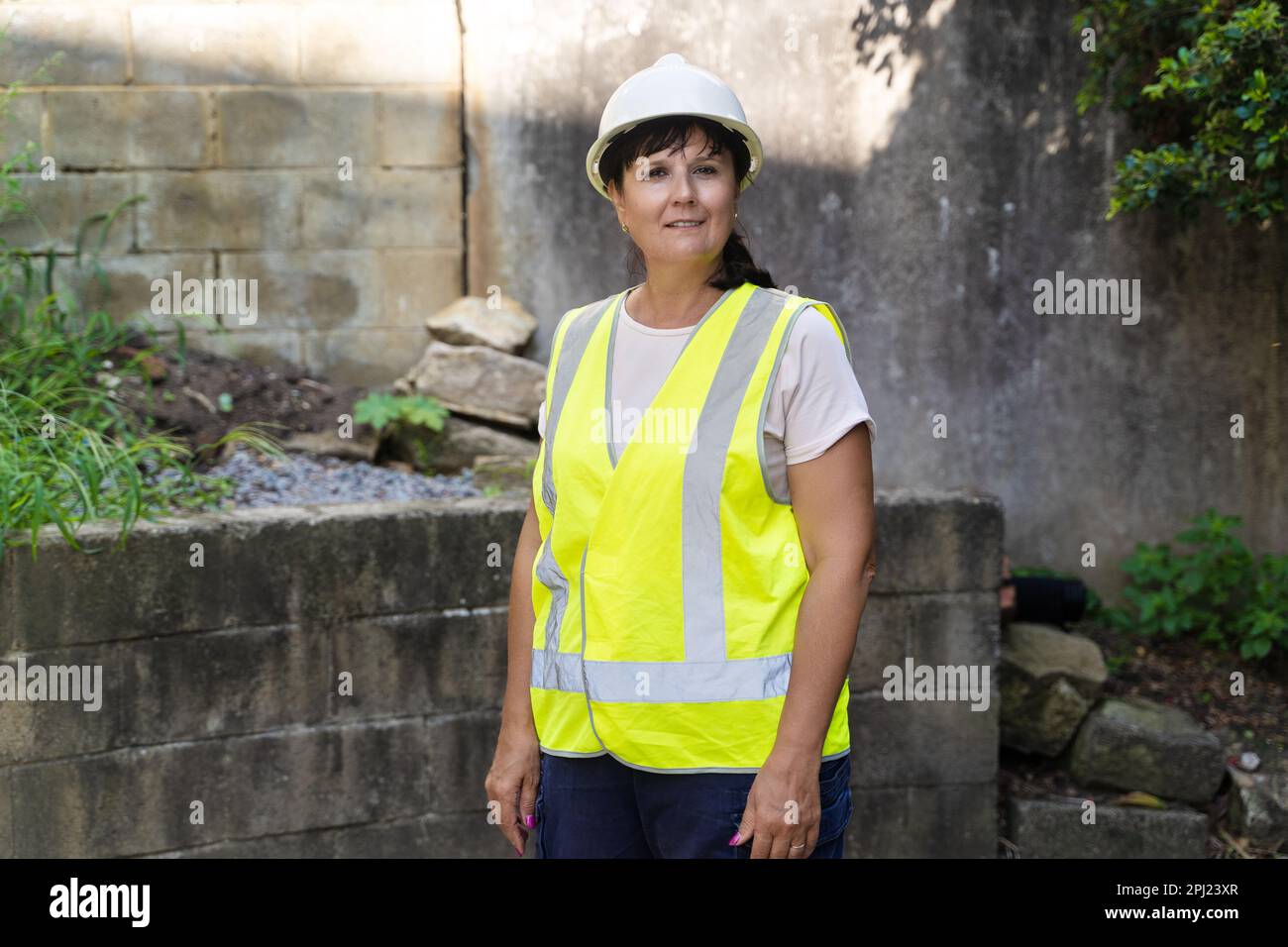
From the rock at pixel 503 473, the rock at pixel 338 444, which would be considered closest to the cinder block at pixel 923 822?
the rock at pixel 503 473

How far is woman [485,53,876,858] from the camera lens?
203 cm

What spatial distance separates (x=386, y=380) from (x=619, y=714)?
3.53 meters

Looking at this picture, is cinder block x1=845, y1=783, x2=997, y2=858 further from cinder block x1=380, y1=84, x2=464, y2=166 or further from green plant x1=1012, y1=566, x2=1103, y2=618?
cinder block x1=380, y1=84, x2=464, y2=166

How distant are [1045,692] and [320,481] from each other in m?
2.59

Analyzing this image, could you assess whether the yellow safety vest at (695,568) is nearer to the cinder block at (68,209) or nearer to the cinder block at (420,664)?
the cinder block at (420,664)

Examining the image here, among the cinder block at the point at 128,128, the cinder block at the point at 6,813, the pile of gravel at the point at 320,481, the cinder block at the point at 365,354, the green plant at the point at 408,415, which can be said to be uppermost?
the cinder block at the point at 128,128

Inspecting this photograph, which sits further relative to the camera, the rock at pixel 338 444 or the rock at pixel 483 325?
the rock at pixel 483 325

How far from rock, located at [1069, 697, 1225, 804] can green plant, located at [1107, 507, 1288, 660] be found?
2.14 ft

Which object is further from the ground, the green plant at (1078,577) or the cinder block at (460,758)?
the green plant at (1078,577)

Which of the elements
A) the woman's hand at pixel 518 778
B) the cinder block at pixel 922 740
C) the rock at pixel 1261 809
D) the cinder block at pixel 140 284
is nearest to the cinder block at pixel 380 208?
the cinder block at pixel 140 284

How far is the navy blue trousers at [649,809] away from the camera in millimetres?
2061

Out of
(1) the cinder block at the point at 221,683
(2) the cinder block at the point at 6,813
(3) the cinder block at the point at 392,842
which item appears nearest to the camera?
(2) the cinder block at the point at 6,813

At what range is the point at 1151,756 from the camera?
422 centimetres

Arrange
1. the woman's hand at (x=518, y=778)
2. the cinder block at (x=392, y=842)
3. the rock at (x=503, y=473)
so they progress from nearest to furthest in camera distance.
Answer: the woman's hand at (x=518, y=778), the cinder block at (x=392, y=842), the rock at (x=503, y=473)
